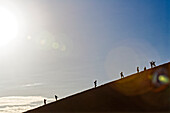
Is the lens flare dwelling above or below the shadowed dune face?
above

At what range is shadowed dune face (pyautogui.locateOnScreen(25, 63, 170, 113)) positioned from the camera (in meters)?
18.2

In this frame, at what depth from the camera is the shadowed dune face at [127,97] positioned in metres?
18.2

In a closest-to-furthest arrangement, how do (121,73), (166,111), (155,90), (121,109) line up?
(166,111)
(121,109)
(155,90)
(121,73)

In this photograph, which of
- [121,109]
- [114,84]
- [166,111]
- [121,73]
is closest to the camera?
[166,111]

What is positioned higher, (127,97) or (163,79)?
(163,79)

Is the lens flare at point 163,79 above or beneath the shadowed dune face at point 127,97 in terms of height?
above

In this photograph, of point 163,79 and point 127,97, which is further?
point 163,79

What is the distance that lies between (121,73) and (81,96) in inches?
313

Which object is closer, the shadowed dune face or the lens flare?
the shadowed dune face

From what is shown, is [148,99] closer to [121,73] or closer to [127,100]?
[127,100]

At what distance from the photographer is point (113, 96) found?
22672 mm

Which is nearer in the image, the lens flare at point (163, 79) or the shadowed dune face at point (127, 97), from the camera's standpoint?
the shadowed dune face at point (127, 97)

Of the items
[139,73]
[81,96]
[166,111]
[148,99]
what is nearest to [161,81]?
[148,99]

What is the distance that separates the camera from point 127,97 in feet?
69.8
